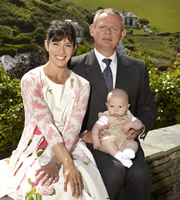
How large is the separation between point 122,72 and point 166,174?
1294 mm

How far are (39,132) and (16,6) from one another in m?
5.54

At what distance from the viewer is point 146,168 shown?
2.41 m

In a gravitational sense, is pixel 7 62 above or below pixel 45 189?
above

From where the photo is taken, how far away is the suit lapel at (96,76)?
2.70 meters

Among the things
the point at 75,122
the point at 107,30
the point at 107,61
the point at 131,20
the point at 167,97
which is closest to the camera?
the point at 75,122

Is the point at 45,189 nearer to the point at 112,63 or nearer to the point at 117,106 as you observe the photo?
the point at 117,106

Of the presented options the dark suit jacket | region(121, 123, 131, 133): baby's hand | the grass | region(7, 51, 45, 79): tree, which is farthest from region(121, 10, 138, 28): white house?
region(121, 123, 131, 133): baby's hand

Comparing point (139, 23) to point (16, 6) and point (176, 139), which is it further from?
point (176, 139)

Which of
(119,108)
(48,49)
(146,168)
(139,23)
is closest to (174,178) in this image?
(146,168)

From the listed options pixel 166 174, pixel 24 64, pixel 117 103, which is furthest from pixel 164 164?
pixel 24 64

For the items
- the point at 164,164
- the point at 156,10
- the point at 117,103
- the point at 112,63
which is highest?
the point at 156,10

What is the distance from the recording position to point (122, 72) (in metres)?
2.81

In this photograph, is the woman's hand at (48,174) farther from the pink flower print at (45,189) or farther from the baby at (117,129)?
the baby at (117,129)

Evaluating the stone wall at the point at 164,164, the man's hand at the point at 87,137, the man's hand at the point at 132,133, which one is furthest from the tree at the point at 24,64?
the man's hand at the point at 132,133
